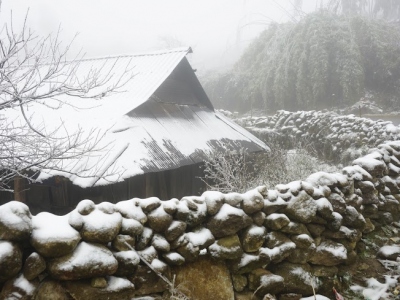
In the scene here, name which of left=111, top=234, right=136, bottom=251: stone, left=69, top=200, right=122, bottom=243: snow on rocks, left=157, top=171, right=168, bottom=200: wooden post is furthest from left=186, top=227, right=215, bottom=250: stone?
Answer: left=157, top=171, right=168, bottom=200: wooden post

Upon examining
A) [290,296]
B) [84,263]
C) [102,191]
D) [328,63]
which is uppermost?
[328,63]

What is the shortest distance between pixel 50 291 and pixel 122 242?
0.54 metres

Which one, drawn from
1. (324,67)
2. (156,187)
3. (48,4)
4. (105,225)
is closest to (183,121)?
(156,187)

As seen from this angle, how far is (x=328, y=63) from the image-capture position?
16500 millimetres

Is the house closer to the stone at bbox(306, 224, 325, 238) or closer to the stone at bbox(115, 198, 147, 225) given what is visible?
the stone at bbox(115, 198, 147, 225)

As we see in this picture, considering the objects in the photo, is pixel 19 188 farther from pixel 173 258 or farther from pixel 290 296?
pixel 290 296

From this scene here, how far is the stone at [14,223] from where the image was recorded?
186 centimetres

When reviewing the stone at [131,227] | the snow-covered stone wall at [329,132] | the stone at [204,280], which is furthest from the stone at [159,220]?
the snow-covered stone wall at [329,132]

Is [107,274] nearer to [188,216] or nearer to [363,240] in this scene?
[188,216]

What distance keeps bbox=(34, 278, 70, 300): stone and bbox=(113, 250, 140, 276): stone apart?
0.37 meters

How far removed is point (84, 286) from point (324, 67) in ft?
55.8

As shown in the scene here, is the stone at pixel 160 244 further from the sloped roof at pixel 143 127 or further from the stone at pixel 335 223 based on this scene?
the sloped roof at pixel 143 127

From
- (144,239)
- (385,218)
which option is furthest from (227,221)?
(385,218)

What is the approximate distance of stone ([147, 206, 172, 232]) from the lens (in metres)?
2.42
